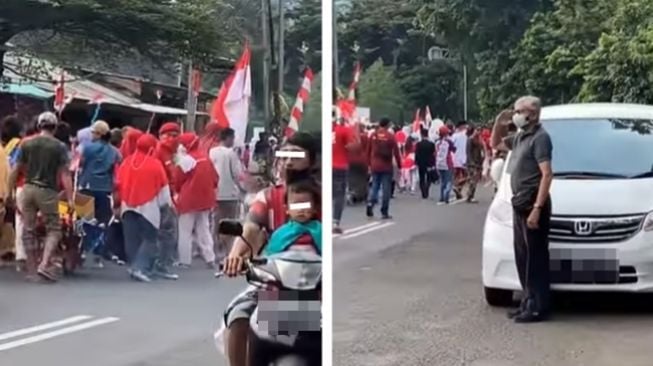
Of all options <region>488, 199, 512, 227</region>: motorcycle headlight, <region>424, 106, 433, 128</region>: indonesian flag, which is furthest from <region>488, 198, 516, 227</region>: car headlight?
<region>424, 106, 433, 128</region>: indonesian flag

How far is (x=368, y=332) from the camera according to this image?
2439mm

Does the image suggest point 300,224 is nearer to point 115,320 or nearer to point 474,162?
point 474,162

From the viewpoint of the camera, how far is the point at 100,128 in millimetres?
2631

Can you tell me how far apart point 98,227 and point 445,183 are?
0.89 meters

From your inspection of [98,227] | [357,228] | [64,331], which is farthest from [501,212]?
[64,331]

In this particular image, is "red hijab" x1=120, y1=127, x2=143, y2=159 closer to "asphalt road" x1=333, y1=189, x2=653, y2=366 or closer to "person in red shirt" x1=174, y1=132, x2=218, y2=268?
"person in red shirt" x1=174, y1=132, x2=218, y2=268

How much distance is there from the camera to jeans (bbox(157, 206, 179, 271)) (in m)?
2.64

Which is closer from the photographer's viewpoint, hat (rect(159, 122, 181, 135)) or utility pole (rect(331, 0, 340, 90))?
utility pole (rect(331, 0, 340, 90))

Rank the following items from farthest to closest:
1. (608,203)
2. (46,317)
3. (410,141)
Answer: (46,317), (410,141), (608,203)

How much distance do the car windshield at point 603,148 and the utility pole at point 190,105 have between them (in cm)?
87

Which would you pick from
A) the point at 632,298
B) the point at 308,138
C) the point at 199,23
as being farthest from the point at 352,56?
the point at 632,298

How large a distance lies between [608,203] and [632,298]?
0.72ft

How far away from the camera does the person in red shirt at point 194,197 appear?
2.58m

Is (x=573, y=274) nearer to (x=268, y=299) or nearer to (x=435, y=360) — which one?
(x=435, y=360)
